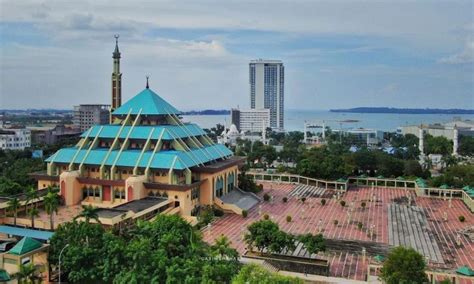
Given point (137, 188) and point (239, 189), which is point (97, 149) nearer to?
point (137, 188)

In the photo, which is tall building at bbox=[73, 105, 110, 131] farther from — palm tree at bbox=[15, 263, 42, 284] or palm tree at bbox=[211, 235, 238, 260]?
palm tree at bbox=[211, 235, 238, 260]

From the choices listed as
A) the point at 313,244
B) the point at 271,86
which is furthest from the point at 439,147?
the point at 271,86

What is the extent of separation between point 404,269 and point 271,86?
17529 cm

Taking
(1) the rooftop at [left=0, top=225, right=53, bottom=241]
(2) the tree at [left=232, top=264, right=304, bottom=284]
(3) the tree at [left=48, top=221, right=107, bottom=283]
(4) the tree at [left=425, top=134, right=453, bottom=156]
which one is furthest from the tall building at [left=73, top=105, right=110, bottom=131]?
(2) the tree at [left=232, top=264, right=304, bottom=284]

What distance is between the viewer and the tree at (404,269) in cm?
2003

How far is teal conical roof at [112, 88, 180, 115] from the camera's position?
40.2 meters

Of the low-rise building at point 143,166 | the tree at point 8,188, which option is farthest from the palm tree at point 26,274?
the tree at point 8,188

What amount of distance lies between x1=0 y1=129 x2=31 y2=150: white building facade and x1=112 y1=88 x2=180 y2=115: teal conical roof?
52.5 metres

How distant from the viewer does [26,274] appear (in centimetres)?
1938

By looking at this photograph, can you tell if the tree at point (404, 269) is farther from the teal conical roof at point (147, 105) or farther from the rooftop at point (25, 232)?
the teal conical roof at point (147, 105)

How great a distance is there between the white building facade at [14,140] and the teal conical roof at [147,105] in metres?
52.5

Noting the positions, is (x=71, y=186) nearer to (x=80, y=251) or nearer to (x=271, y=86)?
(x=80, y=251)

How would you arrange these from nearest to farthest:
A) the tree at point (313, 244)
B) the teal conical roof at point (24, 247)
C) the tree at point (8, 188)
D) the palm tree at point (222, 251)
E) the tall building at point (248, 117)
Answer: the teal conical roof at point (24, 247), the palm tree at point (222, 251), the tree at point (313, 244), the tree at point (8, 188), the tall building at point (248, 117)

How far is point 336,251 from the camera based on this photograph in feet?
91.6
